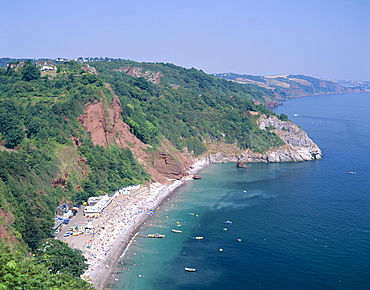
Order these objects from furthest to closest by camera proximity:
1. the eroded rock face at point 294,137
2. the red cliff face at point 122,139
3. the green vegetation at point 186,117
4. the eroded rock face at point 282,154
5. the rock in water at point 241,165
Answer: the eroded rock face at point 294,137 < the eroded rock face at point 282,154 < the green vegetation at point 186,117 < the rock in water at point 241,165 < the red cliff face at point 122,139

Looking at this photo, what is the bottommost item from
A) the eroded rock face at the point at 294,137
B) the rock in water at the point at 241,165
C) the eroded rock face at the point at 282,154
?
the rock in water at the point at 241,165

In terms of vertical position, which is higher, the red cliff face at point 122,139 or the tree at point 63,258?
the red cliff face at point 122,139

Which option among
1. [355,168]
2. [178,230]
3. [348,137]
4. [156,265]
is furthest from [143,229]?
[348,137]

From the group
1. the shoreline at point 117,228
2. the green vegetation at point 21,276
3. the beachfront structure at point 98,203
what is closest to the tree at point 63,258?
the shoreline at point 117,228

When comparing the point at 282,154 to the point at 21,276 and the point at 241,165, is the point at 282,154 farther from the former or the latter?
the point at 21,276

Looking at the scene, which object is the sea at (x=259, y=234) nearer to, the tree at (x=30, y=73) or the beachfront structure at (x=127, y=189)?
the beachfront structure at (x=127, y=189)

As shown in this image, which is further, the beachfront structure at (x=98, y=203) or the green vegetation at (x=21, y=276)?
the beachfront structure at (x=98, y=203)
